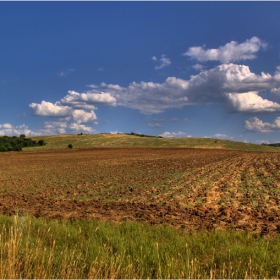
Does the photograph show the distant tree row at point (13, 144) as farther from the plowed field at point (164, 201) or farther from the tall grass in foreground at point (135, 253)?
the tall grass in foreground at point (135, 253)

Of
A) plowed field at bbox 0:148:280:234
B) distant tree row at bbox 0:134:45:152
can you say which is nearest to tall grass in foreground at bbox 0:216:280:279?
plowed field at bbox 0:148:280:234

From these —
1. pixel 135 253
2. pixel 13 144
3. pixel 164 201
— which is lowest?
pixel 164 201

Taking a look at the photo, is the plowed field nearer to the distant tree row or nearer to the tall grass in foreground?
the tall grass in foreground

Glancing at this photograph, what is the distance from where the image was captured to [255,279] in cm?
496

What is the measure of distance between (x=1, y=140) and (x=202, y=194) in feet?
268

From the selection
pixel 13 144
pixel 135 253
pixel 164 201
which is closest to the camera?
pixel 135 253

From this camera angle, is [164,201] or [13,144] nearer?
[164,201]

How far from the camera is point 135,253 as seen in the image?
248 inches

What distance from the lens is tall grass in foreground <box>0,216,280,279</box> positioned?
5.20m

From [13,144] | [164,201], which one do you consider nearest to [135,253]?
[164,201]

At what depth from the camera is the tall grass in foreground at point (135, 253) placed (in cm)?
520

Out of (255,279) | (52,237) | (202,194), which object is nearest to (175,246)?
(255,279)

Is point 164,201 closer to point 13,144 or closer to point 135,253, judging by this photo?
point 135,253

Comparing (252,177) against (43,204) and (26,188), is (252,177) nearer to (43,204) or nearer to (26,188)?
(43,204)
